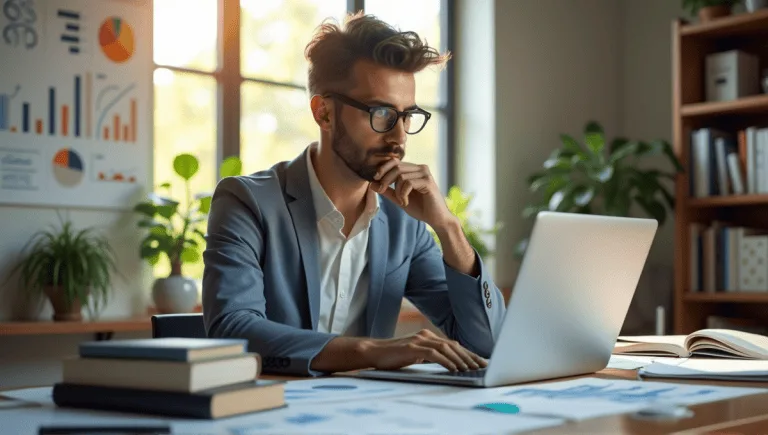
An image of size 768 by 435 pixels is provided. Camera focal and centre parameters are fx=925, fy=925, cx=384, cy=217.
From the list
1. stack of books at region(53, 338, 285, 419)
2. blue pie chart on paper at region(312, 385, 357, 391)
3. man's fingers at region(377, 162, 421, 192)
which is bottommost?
blue pie chart on paper at region(312, 385, 357, 391)

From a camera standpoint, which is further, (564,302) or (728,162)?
(728,162)

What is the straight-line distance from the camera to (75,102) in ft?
11.4

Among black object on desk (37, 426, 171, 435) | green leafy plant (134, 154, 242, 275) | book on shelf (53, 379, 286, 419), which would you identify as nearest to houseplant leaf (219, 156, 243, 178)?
green leafy plant (134, 154, 242, 275)

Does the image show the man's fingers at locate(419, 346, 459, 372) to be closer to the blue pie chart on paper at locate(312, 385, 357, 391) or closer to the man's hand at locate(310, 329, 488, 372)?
the man's hand at locate(310, 329, 488, 372)

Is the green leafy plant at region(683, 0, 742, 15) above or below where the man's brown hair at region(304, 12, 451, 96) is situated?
above

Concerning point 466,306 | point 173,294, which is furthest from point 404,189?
point 173,294

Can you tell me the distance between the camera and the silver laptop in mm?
1271

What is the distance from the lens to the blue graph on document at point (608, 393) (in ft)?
3.92

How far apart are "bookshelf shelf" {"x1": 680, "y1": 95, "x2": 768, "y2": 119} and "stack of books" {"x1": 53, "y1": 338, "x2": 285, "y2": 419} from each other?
3.50m

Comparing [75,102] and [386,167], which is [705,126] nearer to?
[75,102]

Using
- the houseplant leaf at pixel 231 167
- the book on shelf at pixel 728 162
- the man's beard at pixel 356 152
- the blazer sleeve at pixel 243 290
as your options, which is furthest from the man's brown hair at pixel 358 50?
the book on shelf at pixel 728 162

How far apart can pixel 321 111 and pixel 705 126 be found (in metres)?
2.94

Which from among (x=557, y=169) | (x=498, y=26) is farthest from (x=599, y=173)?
(x=498, y=26)

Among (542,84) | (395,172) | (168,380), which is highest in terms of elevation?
(542,84)
